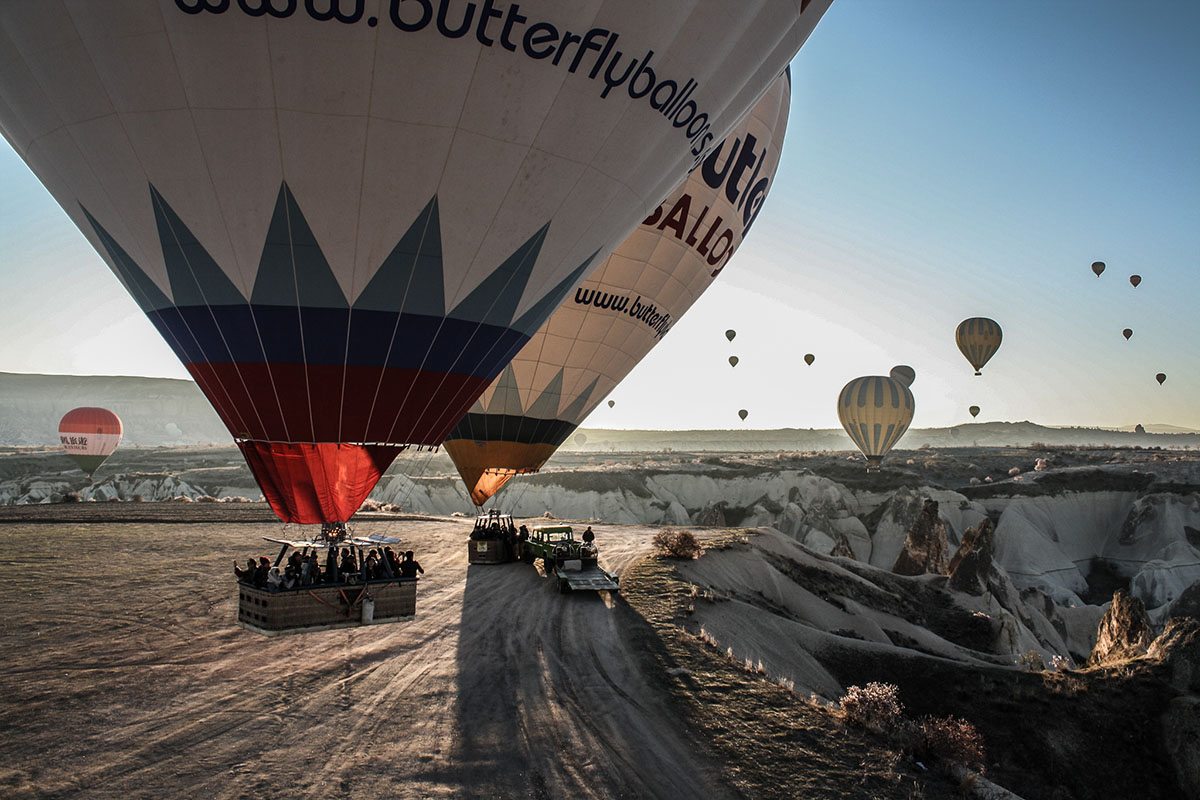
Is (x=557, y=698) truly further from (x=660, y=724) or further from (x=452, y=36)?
(x=452, y=36)

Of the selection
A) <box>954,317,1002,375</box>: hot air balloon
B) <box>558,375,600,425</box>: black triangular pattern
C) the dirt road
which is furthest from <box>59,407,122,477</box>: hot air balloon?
<box>954,317,1002,375</box>: hot air balloon

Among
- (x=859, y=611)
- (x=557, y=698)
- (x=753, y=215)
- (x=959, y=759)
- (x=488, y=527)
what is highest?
(x=753, y=215)

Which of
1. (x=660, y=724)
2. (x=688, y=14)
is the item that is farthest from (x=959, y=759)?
(x=688, y=14)

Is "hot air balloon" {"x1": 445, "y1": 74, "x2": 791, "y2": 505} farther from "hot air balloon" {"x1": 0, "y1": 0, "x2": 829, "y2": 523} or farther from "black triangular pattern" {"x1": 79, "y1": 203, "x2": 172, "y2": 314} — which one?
"black triangular pattern" {"x1": 79, "y1": 203, "x2": 172, "y2": 314}

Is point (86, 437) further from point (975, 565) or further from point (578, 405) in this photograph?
point (975, 565)

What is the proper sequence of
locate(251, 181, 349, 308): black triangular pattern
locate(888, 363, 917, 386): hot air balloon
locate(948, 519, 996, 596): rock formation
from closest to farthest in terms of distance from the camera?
locate(251, 181, 349, 308): black triangular pattern
locate(948, 519, 996, 596): rock formation
locate(888, 363, 917, 386): hot air balloon

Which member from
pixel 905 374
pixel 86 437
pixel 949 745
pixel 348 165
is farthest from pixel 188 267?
pixel 905 374
